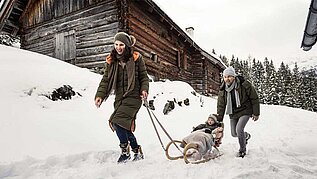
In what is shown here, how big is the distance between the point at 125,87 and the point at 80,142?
1.25 meters

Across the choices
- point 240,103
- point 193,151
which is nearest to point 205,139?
point 193,151

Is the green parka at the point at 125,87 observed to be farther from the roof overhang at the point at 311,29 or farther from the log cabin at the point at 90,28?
the log cabin at the point at 90,28

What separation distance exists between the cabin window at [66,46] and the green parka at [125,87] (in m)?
8.38

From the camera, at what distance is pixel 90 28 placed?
11.2 metres

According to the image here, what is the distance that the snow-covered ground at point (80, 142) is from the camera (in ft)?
10.0

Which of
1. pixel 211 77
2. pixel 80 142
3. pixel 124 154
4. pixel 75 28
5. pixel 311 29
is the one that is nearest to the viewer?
pixel 124 154

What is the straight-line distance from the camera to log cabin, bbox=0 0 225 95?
35.3 feet

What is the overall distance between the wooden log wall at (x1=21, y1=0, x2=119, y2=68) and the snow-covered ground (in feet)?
9.68

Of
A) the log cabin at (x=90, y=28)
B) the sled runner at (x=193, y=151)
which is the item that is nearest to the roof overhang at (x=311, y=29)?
the sled runner at (x=193, y=151)

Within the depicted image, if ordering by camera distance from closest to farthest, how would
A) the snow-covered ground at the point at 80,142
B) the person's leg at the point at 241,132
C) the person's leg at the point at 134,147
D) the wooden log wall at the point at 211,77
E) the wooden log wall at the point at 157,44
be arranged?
the snow-covered ground at the point at 80,142, the person's leg at the point at 134,147, the person's leg at the point at 241,132, the wooden log wall at the point at 157,44, the wooden log wall at the point at 211,77

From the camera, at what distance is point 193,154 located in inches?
158

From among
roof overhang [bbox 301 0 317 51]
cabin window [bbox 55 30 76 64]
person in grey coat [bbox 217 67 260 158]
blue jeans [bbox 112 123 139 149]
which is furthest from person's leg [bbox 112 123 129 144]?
cabin window [bbox 55 30 76 64]

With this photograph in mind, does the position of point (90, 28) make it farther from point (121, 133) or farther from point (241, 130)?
point (241, 130)

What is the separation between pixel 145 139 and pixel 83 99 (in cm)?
200
